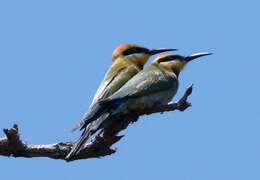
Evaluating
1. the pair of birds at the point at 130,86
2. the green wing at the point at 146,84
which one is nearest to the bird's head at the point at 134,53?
the pair of birds at the point at 130,86

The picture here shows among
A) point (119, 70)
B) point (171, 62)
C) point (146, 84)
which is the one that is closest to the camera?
point (146, 84)

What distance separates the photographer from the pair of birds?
13.1 feet

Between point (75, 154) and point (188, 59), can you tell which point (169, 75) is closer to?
point (188, 59)

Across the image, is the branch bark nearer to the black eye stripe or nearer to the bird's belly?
the bird's belly

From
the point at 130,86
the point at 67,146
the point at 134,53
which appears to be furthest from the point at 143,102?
the point at 134,53

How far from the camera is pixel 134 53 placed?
199 inches

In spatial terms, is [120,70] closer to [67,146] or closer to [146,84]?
[146,84]

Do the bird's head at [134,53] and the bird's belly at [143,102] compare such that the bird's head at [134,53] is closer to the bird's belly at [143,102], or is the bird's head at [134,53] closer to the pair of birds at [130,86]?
the pair of birds at [130,86]

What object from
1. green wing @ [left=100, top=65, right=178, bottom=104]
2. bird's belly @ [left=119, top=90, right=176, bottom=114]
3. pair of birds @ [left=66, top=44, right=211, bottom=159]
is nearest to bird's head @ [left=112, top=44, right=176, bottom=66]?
pair of birds @ [left=66, top=44, right=211, bottom=159]

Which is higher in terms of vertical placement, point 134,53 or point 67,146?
point 134,53

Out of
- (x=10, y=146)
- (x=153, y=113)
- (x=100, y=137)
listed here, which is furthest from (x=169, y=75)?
(x=10, y=146)

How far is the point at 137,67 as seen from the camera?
16.1 feet

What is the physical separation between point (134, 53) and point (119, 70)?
0.37 metres

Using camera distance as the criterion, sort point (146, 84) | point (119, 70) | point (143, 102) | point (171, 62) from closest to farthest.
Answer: point (143, 102) → point (146, 84) → point (119, 70) → point (171, 62)
